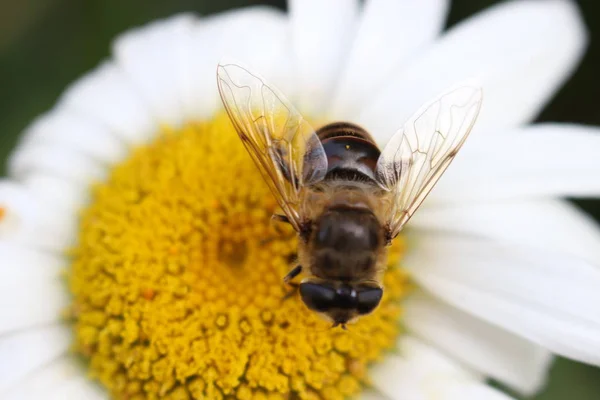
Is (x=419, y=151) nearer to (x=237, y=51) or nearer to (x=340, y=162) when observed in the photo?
(x=340, y=162)

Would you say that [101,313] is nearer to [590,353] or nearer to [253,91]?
[253,91]

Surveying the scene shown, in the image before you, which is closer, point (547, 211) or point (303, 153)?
point (303, 153)

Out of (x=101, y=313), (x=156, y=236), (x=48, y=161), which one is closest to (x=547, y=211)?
(x=156, y=236)

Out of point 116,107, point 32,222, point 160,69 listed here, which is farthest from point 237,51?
point 32,222

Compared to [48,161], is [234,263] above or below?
below

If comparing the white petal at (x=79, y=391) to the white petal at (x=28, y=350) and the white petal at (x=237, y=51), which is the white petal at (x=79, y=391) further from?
the white petal at (x=237, y=51)
